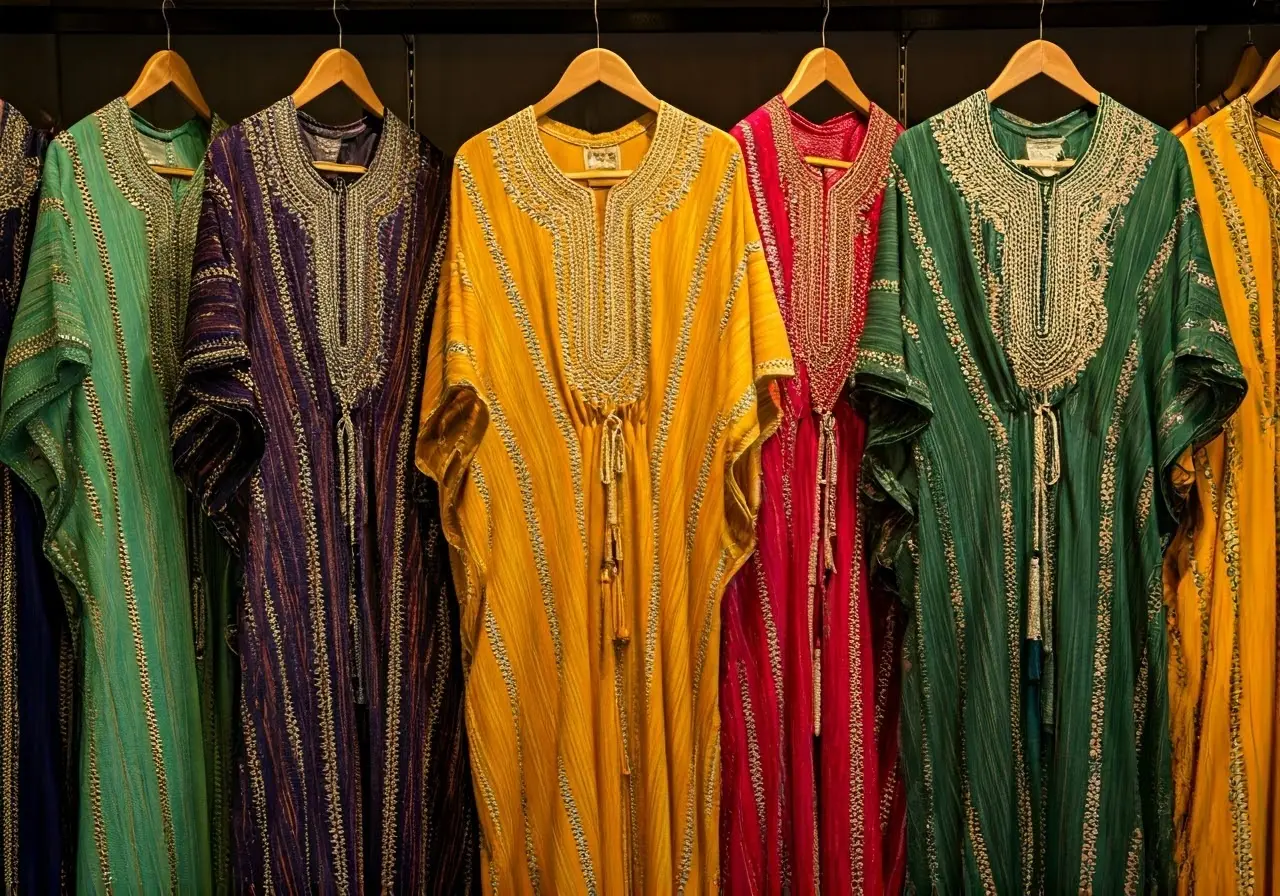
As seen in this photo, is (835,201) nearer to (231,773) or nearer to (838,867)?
(838,867)

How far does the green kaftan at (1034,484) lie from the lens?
143 centimetres

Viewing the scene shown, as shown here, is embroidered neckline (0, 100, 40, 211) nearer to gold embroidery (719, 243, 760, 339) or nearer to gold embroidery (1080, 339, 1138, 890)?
gold embroidery (719, 243, 760, 339)

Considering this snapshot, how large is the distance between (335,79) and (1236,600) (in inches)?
52.0

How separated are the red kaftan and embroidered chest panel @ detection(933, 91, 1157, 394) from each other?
0.15 m

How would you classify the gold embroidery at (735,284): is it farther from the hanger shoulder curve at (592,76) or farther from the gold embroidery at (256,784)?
the gold embroidery at (256,784)

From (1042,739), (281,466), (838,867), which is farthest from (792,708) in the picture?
(281,466)

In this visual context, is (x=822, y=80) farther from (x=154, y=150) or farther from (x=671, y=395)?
(x=154, y=150)

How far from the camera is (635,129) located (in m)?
1.53

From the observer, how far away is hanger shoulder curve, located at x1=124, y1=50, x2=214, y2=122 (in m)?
1.50

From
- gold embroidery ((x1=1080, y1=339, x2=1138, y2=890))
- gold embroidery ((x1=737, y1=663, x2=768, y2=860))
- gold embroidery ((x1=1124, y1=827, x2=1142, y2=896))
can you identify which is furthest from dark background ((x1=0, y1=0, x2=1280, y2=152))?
gold embroidery ((x1=1124, y1=827, x2=1142, y2=896))

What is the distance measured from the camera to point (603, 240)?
1456 millimetres

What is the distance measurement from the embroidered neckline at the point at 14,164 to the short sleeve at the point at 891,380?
3.42 feet

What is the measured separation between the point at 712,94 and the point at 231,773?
3.93 feet

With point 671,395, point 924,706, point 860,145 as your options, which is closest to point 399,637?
point 671,395
